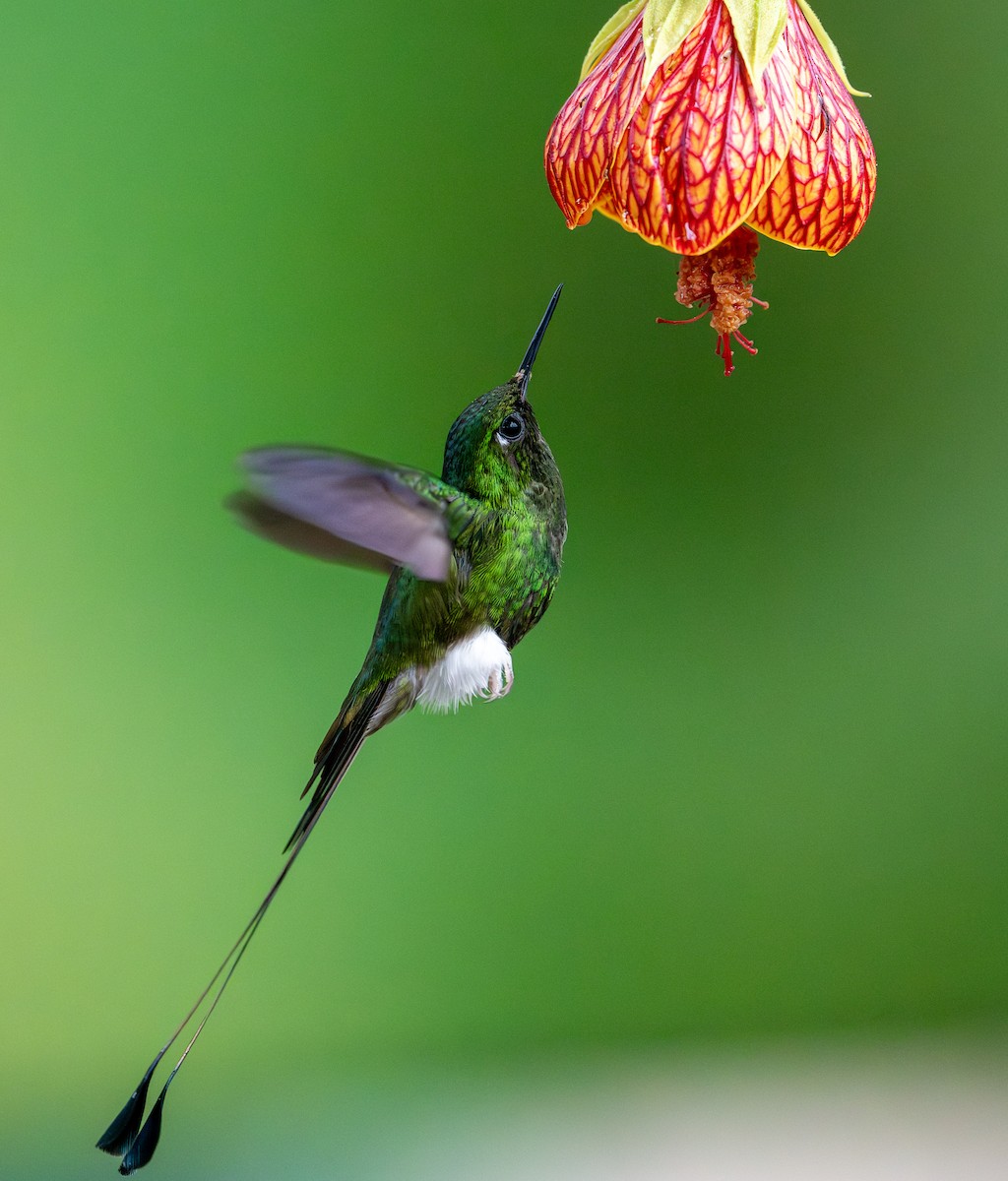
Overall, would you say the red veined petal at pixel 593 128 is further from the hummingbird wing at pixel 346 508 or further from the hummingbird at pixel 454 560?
the hummingbird wing at pixel 346 508

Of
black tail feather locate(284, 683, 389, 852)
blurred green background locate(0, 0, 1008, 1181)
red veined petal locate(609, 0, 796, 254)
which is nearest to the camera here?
red veined petal locate(609, 0, 796, 254)

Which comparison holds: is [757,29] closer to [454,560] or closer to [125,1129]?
[454,560]

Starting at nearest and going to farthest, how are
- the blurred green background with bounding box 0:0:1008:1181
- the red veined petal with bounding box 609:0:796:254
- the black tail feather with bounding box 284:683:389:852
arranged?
the red veined petal with bounding box 609:0:796:254
the black tail feather with bounding box 284:683:389:852
the blurred green background with bounding box 0:0:1008:1181

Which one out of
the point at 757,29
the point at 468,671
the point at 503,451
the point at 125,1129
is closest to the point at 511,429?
the point at 503,451

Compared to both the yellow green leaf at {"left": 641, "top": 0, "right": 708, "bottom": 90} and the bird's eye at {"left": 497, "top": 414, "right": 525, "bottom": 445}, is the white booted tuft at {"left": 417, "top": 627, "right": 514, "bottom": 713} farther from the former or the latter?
the yellow green leaf at {"left": 641, "top": 0, "right": 708, "bottom": 90}

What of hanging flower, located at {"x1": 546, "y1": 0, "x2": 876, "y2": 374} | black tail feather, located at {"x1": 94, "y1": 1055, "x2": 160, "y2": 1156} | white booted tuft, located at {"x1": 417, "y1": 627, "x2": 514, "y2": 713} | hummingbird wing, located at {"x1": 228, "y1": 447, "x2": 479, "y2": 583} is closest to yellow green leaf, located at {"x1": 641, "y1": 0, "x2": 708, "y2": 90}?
hanging flower, located at {"x1": 546, "y1": 0, "x2": 876, "y2": 374}

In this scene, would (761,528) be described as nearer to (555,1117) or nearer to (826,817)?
(826,817)

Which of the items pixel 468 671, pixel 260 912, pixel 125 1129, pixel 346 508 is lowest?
→ pixel 125 1129
